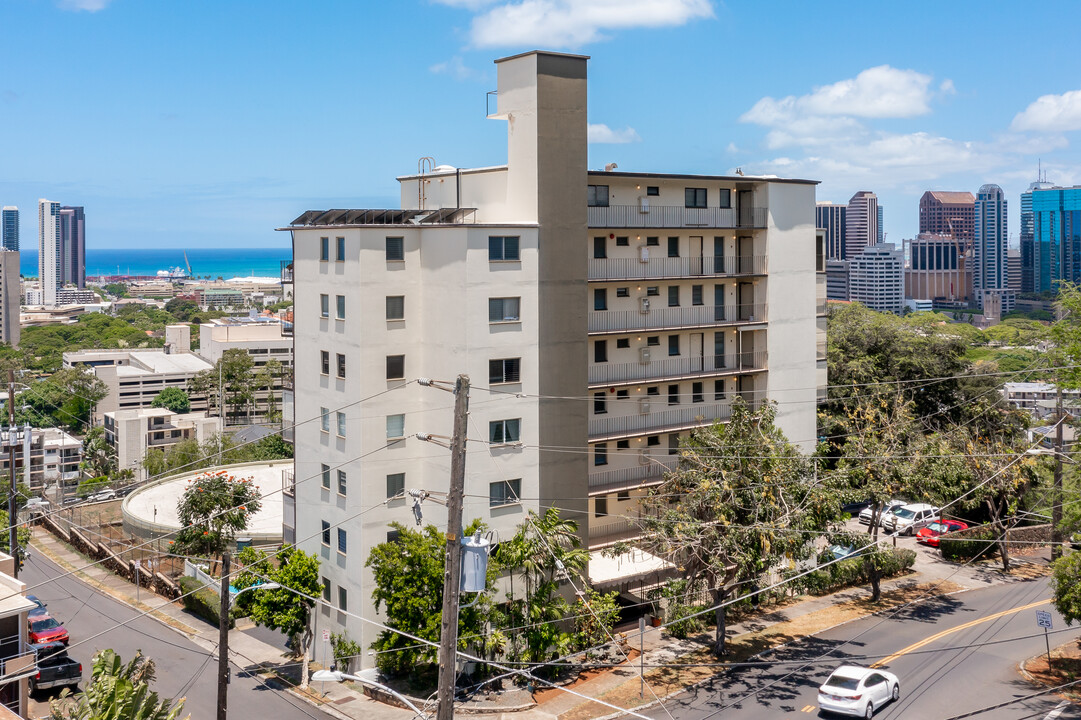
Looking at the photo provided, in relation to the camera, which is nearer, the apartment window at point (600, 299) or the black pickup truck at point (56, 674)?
the black pickup truck at point (56, 674)

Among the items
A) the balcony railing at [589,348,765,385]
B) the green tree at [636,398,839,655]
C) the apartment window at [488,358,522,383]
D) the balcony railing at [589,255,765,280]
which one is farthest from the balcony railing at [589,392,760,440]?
the apartment window at [488,358,522,383]

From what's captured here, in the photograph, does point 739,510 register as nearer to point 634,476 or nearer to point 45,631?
point 634,476

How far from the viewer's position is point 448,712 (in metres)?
18.5

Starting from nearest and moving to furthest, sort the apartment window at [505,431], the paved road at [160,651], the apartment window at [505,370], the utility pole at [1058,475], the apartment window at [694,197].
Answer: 1. the paved road at [160,651]
2. the apartment window at [505,370]
3. the apartment window at [505,431]
4. the utility pole at [1058,475]
5. the apartment window at [694,197]

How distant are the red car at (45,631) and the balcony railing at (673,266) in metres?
25.7

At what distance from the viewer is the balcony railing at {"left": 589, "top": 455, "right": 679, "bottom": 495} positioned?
4103 cm

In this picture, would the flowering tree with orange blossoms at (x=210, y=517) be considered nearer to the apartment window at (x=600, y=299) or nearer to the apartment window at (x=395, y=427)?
the apartment window at (x=395, y=427)

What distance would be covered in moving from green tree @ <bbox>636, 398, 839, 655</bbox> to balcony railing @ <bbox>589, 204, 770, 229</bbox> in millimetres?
9881

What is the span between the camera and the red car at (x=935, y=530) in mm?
51847

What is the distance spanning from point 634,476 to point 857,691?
44.9 feet

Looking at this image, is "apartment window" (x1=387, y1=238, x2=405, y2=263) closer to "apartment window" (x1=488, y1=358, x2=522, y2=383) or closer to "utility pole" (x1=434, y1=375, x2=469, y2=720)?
"apartment window" (x1=488, y1=358, x2=522, y2=383)

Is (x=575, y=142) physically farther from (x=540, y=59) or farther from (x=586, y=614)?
(x=586, y=614)

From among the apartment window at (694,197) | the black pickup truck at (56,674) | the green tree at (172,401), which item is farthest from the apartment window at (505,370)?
the green tree at (172,401)

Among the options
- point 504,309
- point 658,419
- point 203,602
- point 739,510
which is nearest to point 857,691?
point 739,510
